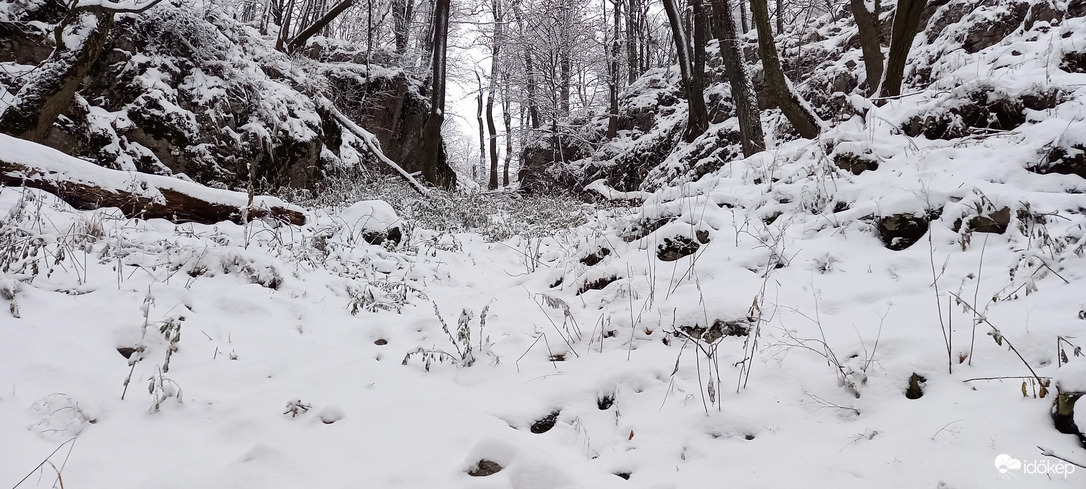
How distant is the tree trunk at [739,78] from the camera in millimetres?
7137

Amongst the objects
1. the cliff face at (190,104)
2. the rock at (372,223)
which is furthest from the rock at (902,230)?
the cliff face at (190,104)

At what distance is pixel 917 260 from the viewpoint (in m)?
2.97

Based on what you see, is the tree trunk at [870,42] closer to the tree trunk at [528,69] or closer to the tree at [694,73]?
the tree at [694,73]

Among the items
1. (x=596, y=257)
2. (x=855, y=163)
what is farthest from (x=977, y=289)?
(x=596, y=257)

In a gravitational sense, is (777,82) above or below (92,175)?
above

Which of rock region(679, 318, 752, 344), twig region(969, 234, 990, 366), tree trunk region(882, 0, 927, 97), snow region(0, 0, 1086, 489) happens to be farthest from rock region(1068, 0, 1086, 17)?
rock region(679, 318, 752, 344)

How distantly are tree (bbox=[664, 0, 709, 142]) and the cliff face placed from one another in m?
7.62

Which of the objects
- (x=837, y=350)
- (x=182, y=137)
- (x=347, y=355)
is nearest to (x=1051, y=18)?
(x=837, y=350)

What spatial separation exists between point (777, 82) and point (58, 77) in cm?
852

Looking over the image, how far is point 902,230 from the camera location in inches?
132

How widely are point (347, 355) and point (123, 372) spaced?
966 mm

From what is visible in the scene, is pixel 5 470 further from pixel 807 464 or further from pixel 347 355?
pixel 807 464

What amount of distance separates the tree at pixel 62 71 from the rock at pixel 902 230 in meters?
7.46

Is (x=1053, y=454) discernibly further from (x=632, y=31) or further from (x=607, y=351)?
(x=632, y=31)
